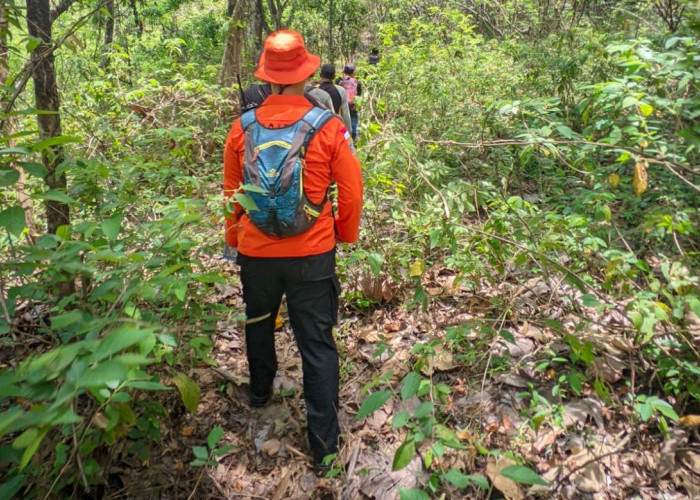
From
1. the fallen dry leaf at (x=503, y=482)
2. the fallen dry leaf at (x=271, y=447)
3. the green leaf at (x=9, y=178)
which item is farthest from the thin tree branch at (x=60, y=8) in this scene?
the fallen dry leaf at (x=503, y=482)

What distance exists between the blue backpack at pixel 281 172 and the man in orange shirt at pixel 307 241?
37 mm

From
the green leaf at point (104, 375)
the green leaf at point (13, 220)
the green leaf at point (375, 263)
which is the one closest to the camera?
the green leaf at point (104, 375)

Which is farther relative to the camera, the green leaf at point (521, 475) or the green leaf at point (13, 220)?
the green leaf at point (521, 475)

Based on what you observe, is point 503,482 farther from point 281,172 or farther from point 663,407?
point 281,172

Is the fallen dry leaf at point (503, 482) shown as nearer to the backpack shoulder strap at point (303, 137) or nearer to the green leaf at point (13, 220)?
the backpack shoulder strap at point (303, 137)

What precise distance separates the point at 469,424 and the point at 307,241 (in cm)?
138

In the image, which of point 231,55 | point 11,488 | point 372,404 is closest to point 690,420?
point 372,404

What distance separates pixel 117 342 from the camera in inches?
46.1

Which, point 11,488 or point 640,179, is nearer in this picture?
point 11,488

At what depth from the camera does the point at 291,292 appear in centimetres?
271

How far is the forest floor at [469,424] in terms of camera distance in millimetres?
2496

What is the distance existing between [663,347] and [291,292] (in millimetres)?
2208

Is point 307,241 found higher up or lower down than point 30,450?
lower down

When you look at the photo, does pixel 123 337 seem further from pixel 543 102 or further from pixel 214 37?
pixel 214 37
